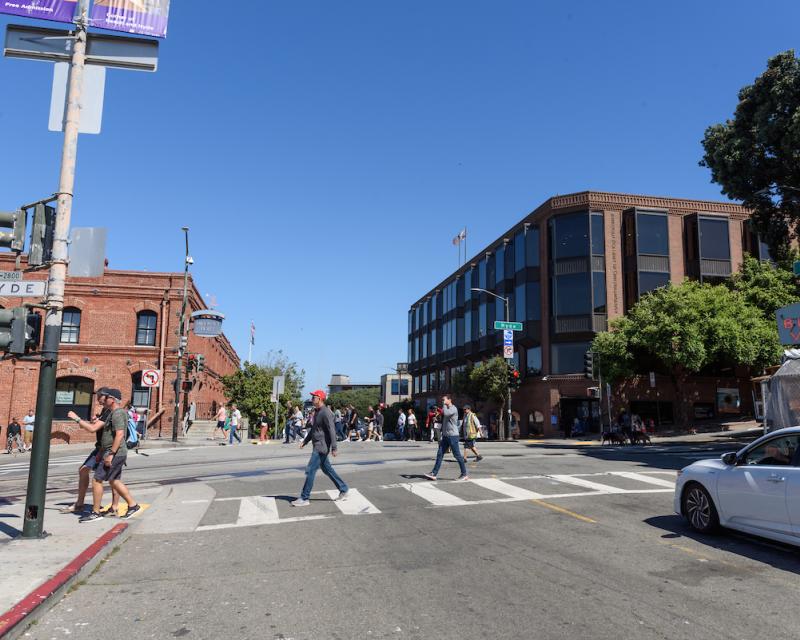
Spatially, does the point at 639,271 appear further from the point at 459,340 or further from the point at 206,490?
the point at 206,490

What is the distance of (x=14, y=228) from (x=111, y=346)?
31.6 metres

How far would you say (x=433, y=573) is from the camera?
237 inches

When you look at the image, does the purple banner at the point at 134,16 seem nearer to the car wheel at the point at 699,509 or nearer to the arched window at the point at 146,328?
the car wheel at the point at 699,509

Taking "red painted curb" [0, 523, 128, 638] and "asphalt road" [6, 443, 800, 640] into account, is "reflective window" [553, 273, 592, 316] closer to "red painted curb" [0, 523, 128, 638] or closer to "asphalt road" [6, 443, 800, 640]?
"asphalt road" [6, 443, 800, 640]

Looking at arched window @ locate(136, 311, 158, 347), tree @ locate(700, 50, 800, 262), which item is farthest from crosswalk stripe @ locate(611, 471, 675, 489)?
arched window @ locate(136, 311, 158, 347)

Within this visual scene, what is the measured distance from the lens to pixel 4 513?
352 inches

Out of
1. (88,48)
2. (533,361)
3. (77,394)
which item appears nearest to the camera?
(88,48)

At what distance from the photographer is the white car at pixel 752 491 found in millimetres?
6590

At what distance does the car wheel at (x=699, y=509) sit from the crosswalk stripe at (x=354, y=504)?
4338 mm

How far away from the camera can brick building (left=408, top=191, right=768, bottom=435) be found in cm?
4116

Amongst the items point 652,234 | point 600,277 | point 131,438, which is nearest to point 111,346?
point 131,438

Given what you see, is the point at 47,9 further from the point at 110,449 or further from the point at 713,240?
the point at 713,240

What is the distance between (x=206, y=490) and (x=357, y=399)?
4878 inches

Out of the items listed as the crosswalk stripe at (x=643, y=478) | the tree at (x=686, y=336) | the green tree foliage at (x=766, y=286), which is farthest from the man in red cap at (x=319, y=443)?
the green tree foliage at (x=766, y=286)
